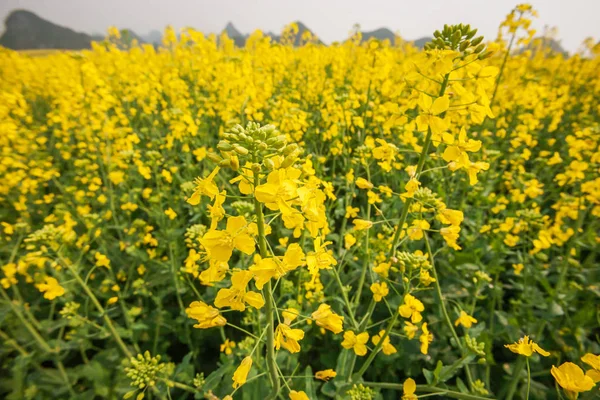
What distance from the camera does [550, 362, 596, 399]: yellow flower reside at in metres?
1.13

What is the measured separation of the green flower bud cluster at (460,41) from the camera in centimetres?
165

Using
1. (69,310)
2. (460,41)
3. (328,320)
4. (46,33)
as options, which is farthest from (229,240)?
(46,33)

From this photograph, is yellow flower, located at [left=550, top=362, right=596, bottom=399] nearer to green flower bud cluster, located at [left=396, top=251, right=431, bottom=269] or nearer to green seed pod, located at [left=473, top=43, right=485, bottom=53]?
green flower bud cluster, located at [left=396, top=251, right=431, bottom=269]

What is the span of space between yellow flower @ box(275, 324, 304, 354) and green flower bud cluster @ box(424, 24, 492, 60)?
5.35ft

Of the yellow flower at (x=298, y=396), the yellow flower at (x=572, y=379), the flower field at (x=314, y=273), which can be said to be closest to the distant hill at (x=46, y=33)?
the flower field at (x=314, y=273)

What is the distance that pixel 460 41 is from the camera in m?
1.70

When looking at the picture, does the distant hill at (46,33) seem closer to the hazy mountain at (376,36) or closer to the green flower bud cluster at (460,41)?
the hazy mountain at (376,36)

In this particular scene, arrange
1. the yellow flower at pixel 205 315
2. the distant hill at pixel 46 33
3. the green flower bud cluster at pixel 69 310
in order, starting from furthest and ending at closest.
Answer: the distant hill at pixel 46 33 → the green flower bud cluster at pixel 69 310 → the yellow flower at pixel 205 315

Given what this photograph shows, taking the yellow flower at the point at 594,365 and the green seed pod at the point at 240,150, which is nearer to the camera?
the yellow flower at the point at 594,365

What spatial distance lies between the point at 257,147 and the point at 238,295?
591mm

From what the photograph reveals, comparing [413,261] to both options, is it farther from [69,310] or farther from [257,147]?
[69,310]

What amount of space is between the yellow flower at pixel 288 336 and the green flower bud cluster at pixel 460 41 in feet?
5.35

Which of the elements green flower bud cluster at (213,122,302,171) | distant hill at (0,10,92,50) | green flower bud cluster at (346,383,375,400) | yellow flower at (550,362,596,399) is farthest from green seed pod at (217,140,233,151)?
distant hill at (0,10,92,50)

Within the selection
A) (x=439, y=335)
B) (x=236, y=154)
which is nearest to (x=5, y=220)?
(x=236, y=154)
